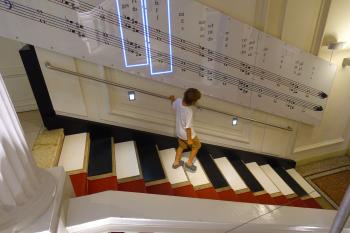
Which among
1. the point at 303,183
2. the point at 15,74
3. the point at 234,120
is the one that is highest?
the point at 15,74

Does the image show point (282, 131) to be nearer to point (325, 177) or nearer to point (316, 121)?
point (316, 121)

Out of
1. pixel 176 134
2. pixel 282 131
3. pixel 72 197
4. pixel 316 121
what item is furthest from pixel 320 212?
pixel 316 121

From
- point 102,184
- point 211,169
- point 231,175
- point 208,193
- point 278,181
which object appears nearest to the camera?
point 102,184

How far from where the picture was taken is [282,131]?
363 cm

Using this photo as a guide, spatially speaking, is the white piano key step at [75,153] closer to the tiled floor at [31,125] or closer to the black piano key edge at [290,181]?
the tiled floor at [31,125]

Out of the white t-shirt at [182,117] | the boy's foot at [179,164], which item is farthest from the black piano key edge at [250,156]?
the white t-shirt at [182,117]

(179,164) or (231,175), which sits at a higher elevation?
(179,164)

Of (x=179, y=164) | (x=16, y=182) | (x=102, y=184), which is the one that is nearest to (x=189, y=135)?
(x=179, y=164)

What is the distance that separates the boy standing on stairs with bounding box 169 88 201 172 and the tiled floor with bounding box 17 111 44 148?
4.44 ft

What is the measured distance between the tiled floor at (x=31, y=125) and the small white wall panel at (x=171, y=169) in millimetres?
1251

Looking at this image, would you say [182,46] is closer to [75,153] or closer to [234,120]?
[234,120]

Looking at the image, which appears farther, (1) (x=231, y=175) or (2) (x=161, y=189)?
(1) (x=231, y=175)

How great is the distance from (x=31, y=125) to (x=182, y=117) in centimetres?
153

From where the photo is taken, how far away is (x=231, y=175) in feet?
10.0
